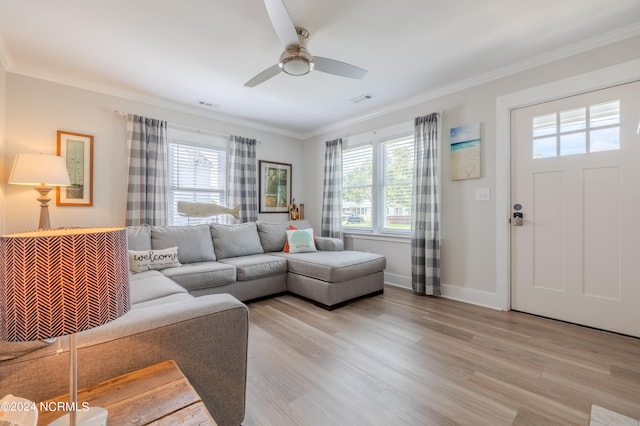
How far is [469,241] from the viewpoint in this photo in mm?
3182

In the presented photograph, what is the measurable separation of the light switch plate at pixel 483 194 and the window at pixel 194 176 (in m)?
3.37

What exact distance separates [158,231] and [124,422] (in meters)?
2.73

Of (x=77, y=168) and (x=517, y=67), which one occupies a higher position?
(x=517, y=67)

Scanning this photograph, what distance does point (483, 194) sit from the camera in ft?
10.0

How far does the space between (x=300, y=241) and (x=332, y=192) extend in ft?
3.76

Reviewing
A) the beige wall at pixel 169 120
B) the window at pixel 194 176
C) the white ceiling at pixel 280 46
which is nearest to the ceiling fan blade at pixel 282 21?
the white ceiling at pixel 280 46

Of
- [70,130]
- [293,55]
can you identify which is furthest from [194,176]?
[293,55]

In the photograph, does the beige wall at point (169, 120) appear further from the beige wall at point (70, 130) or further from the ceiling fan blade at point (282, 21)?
the ceiling fan blade at point (282, 21)

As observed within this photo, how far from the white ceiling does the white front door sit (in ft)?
1.95

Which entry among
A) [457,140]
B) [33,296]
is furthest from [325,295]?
[33,296]

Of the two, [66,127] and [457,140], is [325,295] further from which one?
[66,127]

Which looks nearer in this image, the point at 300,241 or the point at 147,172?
the point at 147,172

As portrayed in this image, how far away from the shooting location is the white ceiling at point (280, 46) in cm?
199

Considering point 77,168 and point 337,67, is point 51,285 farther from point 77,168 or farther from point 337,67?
point 77,168
